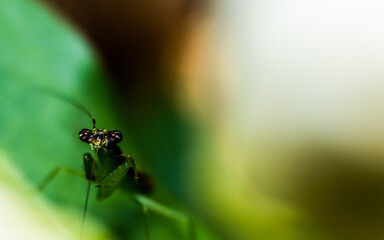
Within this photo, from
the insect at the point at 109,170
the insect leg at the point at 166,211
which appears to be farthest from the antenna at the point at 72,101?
the insect leg at the point at 166,211

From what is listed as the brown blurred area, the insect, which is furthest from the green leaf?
the brown blurred area

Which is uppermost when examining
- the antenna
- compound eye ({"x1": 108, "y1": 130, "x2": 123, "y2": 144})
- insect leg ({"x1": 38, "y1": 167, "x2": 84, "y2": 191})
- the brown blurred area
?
the brown blurred area

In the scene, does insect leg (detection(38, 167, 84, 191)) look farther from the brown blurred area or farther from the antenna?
the brown blurred area

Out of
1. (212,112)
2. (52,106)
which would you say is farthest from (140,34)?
(52,106)

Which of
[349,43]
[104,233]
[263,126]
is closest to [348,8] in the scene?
[349,43]

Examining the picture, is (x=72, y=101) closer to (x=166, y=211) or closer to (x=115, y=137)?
(x=115, y=137)

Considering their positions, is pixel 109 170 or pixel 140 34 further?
pixel 140 34

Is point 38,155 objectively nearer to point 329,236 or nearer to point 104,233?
point 104,233
